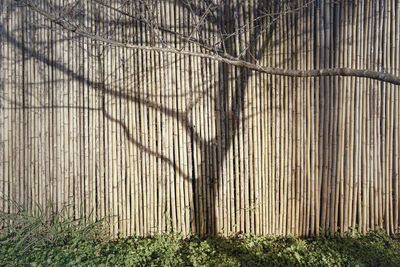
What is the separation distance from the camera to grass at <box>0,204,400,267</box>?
2861 mm

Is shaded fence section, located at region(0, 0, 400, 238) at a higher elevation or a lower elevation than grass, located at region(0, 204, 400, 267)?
higher

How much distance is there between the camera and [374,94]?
330 cm

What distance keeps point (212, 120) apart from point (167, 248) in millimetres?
1831

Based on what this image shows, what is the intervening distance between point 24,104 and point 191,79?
8.39 feet

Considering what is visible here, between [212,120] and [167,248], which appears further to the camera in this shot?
[212,120]

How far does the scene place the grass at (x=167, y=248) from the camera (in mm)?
2861

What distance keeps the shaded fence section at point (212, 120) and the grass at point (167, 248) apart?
19cm

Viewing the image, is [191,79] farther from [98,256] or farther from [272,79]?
[98,256]

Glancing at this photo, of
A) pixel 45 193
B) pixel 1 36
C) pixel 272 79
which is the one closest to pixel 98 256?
pixel 45 193

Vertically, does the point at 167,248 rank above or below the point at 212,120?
below

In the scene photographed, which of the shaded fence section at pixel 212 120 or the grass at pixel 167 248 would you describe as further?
the shaded fence section at pixel 212 120

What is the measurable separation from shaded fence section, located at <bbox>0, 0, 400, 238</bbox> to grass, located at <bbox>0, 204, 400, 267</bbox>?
19cm

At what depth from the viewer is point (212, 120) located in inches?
133

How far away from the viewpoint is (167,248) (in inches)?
123
